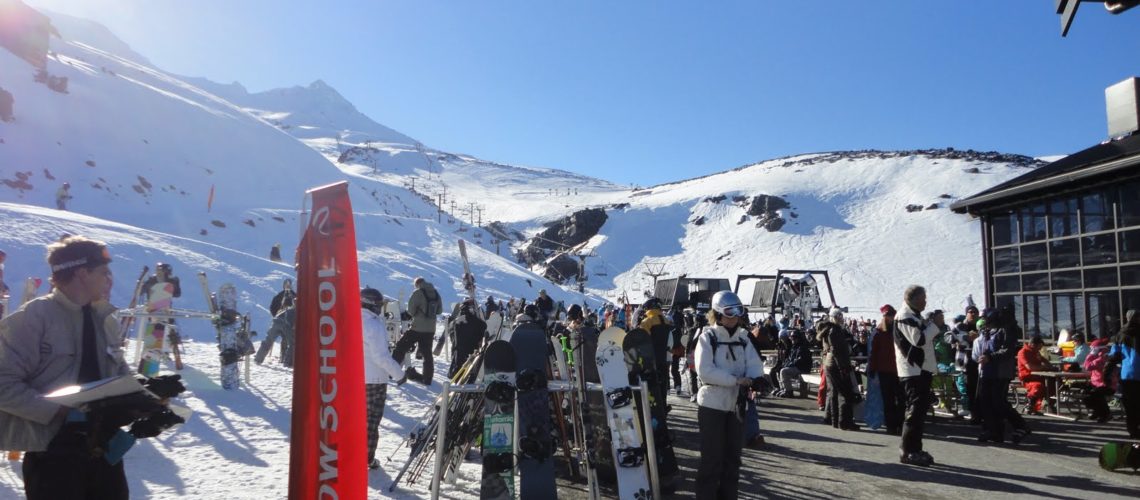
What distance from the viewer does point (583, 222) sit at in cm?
8362

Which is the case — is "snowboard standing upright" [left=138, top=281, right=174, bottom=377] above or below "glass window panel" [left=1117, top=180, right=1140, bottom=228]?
below

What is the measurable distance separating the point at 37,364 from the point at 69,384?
0.48 ft

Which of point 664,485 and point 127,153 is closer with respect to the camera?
point 664,485

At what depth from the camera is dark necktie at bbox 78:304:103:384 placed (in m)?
2.90

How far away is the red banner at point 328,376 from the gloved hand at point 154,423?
54 centimetres

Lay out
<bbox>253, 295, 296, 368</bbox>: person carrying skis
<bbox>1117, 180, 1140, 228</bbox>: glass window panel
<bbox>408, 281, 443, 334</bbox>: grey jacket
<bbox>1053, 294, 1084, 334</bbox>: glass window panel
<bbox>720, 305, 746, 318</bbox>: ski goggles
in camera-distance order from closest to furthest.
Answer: <bbox>720, 305, 746, 318</bbox>: ski goggles, <bbox>408, 281, 443, 334</bbox>: grey jacket, <bbox>253, 295, 296, 368</bbox>: person carrying skis, <bbox>1117, 180, 1140, 228</bbox>: glass window panel, <bbox>1053, 294, 1084, 334</bbox>: glass window panel

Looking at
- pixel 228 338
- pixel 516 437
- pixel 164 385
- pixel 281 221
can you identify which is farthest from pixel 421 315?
pixel 281 221

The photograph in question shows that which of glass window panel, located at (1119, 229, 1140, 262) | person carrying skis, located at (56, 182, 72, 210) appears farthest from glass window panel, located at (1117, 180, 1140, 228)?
person carrying skis, located at (56, 182, 72, 210)

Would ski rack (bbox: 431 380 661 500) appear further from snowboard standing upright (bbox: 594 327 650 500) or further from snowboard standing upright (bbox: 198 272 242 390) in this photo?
snowboard standing upright (bbox: 198 272 242 390)

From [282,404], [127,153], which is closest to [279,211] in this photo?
[127,153]

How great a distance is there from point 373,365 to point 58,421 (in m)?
3.34

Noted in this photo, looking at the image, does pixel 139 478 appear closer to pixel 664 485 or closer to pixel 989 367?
pixel 664 485

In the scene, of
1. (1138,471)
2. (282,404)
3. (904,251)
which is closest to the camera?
(1138,471)

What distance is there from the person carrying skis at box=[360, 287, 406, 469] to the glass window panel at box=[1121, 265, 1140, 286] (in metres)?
13.7
